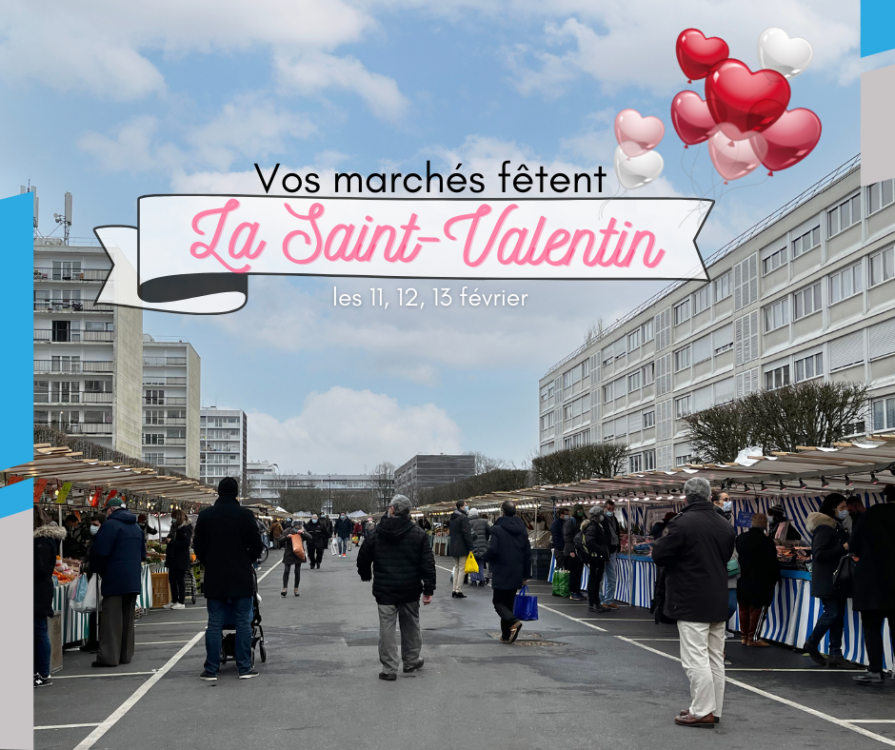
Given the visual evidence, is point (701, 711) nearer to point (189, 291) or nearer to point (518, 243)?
point (518, 243)

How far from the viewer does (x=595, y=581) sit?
57.4 ft

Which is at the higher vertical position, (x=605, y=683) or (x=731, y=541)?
(x=731, y=541)

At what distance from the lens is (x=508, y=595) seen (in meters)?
13.5

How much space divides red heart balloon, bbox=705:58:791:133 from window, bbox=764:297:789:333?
43947 millimetres

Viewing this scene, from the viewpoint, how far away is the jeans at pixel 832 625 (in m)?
11.2

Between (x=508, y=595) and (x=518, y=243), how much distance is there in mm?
6009

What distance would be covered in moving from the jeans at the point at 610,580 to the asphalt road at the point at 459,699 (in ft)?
12.5

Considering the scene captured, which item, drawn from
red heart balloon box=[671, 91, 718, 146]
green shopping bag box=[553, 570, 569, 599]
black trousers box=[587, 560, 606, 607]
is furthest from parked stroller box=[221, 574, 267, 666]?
green shopping bag box=[553, 570, 569, 599]

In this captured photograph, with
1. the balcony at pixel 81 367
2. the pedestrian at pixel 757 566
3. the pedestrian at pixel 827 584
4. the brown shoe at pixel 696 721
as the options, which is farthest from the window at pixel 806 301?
the balcony at pixel 81 367

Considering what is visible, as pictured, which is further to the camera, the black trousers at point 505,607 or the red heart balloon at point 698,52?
the black trousers at point 505,607

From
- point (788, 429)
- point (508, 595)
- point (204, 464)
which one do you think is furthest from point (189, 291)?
point (204, 464)

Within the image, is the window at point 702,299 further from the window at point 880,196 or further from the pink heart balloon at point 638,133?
the pink heart balloon at point 638,133

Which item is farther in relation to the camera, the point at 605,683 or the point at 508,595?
the point at 508,595

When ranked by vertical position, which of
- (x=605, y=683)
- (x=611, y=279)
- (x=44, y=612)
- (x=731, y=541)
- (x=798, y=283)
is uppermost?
(x=798, y=283)
